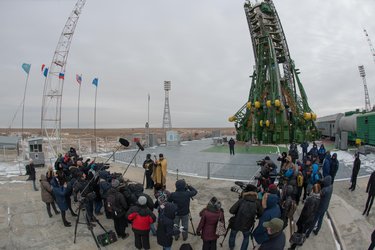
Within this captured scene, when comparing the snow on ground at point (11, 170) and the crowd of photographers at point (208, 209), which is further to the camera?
the snow on ground at point (11, 170)

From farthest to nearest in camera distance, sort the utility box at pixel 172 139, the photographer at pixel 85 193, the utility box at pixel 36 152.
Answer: the utility box at pixel 172 139 → the utility box at pixel 36 152 → the photographer at pixel 85 193

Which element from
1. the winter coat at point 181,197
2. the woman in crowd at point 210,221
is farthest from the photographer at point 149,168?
the woman in crowd at point 210,221

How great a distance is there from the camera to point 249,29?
30016mm

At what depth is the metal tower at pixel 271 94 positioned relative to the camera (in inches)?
1010

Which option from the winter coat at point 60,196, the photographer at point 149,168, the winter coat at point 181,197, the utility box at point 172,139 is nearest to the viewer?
the winter coat at point 181,197

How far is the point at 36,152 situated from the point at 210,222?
15773 millimetres

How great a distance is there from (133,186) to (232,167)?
9.05m

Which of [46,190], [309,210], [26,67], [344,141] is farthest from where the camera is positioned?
[26,67]

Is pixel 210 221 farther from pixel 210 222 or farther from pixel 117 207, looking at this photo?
pixel 117 207

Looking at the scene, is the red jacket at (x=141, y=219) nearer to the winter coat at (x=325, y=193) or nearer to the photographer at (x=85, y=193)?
the photographer at (x=85, y=193)

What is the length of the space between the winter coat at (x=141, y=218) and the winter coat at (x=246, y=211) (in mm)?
1876

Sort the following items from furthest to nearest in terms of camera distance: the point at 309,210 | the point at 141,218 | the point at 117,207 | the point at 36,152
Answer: the point at 36,152 → the point at 117,207 → the point at 309,210 → the point at 141,218

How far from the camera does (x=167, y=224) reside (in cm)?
477

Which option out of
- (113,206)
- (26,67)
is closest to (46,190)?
(113,206)
